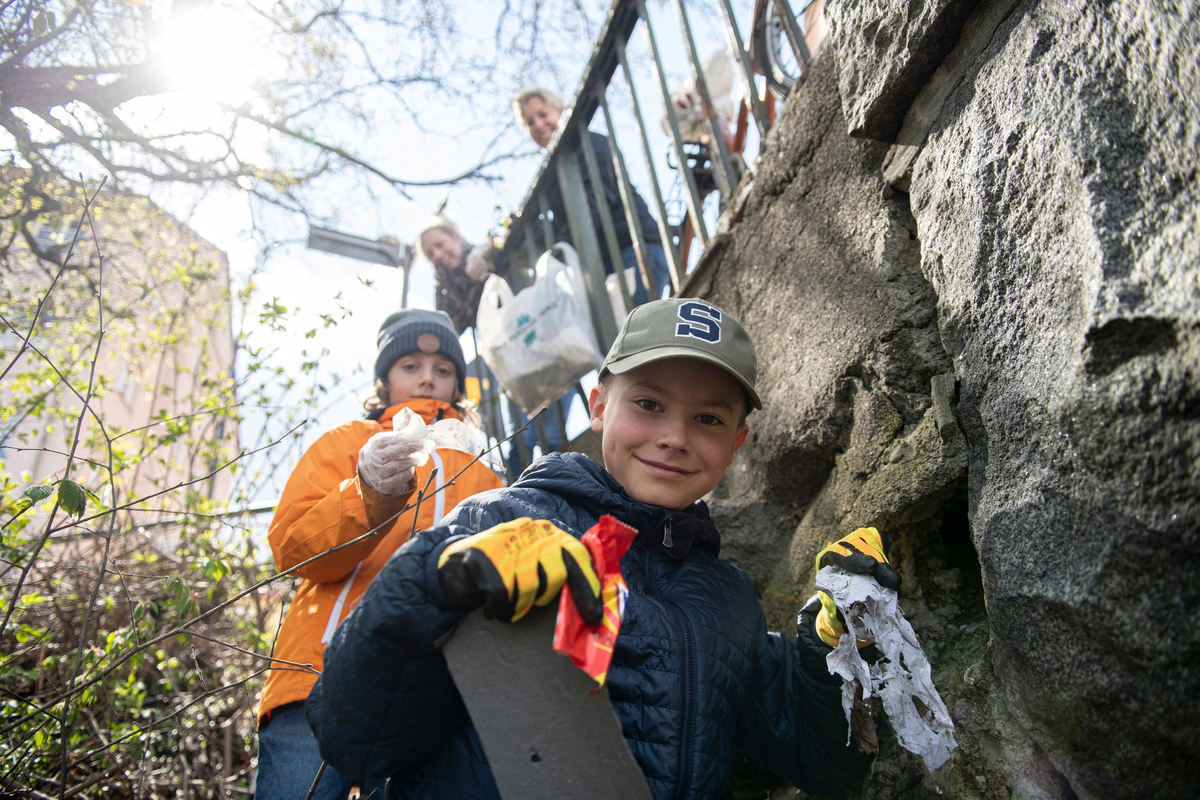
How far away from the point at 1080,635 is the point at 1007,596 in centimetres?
12

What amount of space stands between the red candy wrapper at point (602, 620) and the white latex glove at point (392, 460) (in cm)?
75

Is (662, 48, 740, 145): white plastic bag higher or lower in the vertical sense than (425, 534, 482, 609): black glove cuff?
higher

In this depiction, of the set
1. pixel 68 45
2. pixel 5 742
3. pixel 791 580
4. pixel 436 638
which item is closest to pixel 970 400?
pixel 791 580

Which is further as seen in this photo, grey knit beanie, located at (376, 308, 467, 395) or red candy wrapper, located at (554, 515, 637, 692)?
grey knit beanie, located at (376, 308, 467, 395)

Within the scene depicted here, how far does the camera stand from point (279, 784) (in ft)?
4.89

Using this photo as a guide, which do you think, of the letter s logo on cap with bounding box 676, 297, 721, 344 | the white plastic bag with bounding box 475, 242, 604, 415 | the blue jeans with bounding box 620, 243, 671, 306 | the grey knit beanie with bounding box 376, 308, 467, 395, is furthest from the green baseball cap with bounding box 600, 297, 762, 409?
the blue jeans with bounding box 620, 243, 671, 306

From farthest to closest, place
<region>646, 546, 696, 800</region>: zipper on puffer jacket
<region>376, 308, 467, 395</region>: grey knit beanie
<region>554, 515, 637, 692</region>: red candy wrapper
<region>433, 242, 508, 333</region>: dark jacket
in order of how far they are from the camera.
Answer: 1. <region>433, 242, 508, 333</region>: dark jacket
2. <region>376, 308, 467, 395</region>: grey knit beanie
3. <region>646, 546, 696, 800</region>: zipper on puffer jacket
4. <region>554, 515, 637, 692</region>: red candy wrapper

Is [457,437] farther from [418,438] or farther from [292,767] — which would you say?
[292,767]

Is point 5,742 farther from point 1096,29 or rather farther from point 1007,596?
point 1096,29

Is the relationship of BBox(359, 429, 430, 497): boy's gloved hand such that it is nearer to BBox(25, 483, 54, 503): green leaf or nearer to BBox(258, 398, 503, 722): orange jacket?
BBox(258, 398, 503, 722): orange jacket

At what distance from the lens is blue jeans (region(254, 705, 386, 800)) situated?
1.48 m

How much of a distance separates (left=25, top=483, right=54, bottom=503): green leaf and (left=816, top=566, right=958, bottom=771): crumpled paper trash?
1.79 meters

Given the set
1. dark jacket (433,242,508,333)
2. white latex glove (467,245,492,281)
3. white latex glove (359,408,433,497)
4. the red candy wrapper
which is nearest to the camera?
the red candy wrapper

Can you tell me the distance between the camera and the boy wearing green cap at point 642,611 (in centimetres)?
98
